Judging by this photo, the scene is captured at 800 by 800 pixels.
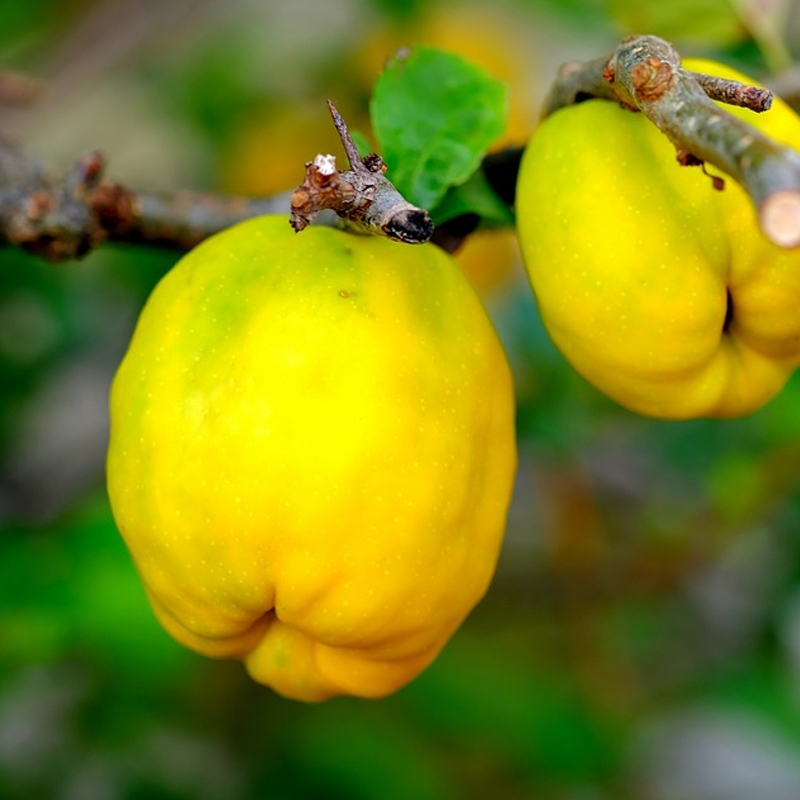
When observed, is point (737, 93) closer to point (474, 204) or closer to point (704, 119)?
point (704, 119)

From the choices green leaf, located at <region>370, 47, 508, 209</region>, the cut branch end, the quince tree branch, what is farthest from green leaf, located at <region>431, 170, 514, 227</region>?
the cut branch end

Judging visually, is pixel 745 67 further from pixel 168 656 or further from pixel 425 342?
pixel 168 656

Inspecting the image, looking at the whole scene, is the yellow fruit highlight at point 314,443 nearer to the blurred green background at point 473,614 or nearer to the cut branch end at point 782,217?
the cut branch end at point 782,217

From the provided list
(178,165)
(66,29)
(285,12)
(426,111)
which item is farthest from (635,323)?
(285,12)

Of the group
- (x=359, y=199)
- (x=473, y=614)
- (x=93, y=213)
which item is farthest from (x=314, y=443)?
(x=473, y=614)

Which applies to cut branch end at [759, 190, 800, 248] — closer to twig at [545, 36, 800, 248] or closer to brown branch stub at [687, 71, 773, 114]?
twig at [545, 36, 800, 248]

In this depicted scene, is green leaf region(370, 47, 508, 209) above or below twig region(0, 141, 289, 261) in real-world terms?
above
